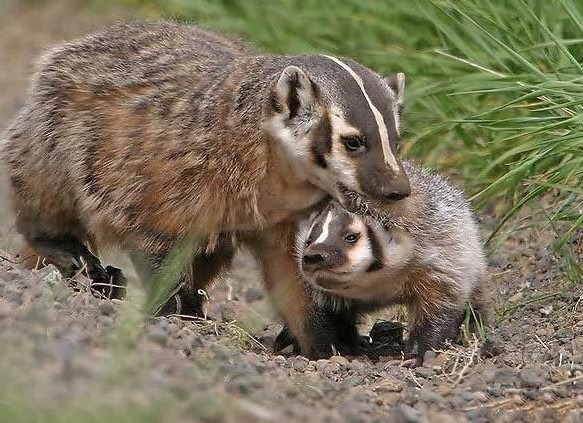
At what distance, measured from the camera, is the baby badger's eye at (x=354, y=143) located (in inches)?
171

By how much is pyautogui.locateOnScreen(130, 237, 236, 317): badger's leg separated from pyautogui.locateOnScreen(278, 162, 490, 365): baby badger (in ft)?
1.39

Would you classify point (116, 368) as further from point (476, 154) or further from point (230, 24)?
point (230, 24)

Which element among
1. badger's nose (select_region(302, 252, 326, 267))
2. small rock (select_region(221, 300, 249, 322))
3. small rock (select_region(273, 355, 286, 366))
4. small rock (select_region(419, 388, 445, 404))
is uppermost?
small rock (select_region(419, 388, 445, 404))

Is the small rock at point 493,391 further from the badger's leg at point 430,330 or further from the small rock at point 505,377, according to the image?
the badger's leg at point 430,330

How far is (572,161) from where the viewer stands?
16.3 feet

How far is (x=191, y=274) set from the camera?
506 cm

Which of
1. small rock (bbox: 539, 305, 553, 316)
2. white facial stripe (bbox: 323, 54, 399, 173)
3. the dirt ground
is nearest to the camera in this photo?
the dirt ground

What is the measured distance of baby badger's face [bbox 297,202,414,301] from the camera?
4.63 m

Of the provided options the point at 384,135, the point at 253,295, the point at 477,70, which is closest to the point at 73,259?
the point at 253,295

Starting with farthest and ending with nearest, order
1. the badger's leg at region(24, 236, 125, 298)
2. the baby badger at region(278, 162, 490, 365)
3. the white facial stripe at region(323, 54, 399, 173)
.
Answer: the badger's leg at region(24, 236, 125, 298)
the baby badger at region(278, 162, 490, 365)
the white facial stripe at region(323, 54, 399, 173)

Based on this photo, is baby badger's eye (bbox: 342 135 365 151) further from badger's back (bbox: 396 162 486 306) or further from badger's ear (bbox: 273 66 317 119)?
badger's back (bbox: 396 162 486 306)

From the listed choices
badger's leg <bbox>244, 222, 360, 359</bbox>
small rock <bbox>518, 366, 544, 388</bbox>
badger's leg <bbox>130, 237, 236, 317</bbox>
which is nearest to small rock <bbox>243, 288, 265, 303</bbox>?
badger's leg <bbox>130, 237, 236, 317</bbox>

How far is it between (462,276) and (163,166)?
3.99 ft

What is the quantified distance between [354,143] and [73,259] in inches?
63.7
